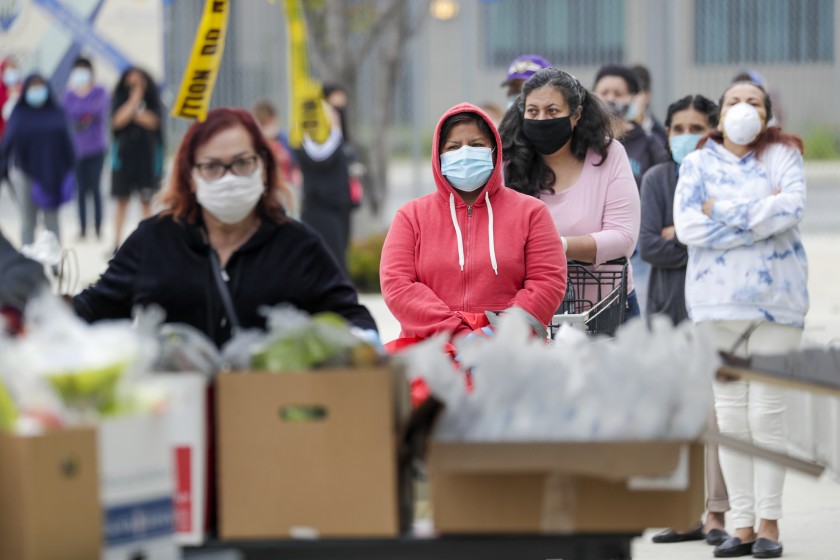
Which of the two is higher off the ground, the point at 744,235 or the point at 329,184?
the point at 329,184

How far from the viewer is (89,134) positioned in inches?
762

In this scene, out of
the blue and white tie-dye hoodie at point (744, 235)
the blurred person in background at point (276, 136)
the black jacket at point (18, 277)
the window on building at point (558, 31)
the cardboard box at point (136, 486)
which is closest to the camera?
the cardboard box at point (136, 486)

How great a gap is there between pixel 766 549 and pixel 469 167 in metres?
1.95

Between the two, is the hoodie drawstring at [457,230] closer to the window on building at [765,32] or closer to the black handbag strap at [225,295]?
the black handbag strap at [225,295]

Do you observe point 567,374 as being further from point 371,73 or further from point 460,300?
point 371,73

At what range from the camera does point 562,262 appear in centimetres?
589

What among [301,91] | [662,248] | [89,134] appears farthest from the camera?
[89,134]

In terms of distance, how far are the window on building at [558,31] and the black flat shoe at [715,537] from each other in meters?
12.8

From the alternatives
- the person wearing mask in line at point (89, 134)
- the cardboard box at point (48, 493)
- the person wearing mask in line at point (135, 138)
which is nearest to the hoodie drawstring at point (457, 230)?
the cardboard box at point (48, 493)

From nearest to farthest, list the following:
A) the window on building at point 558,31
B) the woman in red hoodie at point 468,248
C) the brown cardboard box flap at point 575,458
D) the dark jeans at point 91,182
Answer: the brown cardboard box flap at point 575,458 < the woman in red hoodie at point 468,248 < the dark jeans at point 91,182 < the window on building at point 558,31

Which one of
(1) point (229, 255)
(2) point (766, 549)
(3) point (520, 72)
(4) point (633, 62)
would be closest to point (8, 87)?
(4) point (633, 62)

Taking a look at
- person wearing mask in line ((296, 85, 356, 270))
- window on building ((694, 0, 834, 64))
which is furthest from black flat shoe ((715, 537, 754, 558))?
window on building ((694, 0, 834, 64))

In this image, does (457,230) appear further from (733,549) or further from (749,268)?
(733,549)

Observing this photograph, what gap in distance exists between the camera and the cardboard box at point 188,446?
146 inches
